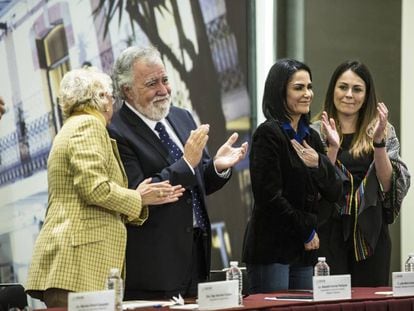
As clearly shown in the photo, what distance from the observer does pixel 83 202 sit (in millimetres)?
3068

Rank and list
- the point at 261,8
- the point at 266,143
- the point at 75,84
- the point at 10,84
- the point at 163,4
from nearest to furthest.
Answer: the point at 75,84
the point at 266,143
the point at 10,84
the point at 163,4
the point at 261,8

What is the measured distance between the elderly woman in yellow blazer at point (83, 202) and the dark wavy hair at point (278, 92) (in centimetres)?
83

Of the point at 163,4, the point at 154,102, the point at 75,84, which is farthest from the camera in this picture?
the point at 163,4

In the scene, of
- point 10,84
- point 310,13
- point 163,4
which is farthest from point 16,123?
point 310,13

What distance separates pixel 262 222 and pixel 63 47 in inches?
77.1

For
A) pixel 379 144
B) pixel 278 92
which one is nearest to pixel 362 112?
pixel 379 144

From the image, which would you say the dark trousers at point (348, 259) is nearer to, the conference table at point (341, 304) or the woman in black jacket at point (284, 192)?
the woman in black jacket at point (284, 192)

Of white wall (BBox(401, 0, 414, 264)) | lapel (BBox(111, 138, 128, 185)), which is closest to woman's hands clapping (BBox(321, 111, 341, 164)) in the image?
lapel (BBox(111, 138, 128, 185))

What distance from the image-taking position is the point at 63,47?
201 inches

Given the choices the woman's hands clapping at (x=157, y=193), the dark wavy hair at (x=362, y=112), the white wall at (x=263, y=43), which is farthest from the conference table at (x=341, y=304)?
the white wall at (x=263, y=43)

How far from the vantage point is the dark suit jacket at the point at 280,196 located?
3693 mm

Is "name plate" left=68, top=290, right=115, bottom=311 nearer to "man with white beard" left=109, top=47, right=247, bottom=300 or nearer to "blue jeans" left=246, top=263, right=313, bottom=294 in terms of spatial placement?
"man with white beard" left=109, top=47, right=247, bottom=300

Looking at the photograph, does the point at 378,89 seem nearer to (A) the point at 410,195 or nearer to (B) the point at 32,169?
(A) the point at 410,195

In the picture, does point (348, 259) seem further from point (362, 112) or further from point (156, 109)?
point (156, 109)
